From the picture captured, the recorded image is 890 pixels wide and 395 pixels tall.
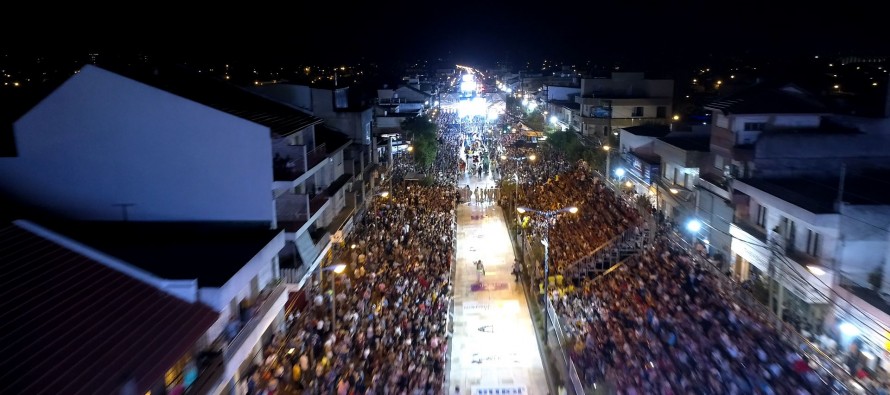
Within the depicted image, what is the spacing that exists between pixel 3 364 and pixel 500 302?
14619 millimetres

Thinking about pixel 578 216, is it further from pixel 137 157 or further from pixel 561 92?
pixel 561 92

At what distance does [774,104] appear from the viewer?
2238cm

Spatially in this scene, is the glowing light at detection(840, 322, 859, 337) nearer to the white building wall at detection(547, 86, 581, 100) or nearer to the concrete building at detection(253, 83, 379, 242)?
the concrete building at detection(253, 83, 379, 242)

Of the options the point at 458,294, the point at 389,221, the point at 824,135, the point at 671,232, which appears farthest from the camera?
the point at 389,221

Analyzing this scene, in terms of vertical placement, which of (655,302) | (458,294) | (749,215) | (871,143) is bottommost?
(458,294)

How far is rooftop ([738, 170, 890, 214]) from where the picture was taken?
54.4 ft

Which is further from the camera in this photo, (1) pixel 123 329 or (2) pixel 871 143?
(2) pixel 871 143

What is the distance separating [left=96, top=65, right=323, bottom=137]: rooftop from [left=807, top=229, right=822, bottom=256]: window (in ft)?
46.4

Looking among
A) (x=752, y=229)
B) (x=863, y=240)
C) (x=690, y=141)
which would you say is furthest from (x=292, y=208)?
(x=690, y=141)

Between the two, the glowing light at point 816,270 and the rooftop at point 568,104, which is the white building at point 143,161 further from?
the rooftop at point 568,104

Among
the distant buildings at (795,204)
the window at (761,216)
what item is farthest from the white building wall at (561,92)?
the window at (761,216)

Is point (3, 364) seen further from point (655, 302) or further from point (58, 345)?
point (655, 302)

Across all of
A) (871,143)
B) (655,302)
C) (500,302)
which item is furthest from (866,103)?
(500,302)

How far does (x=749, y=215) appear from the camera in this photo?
2041cm
